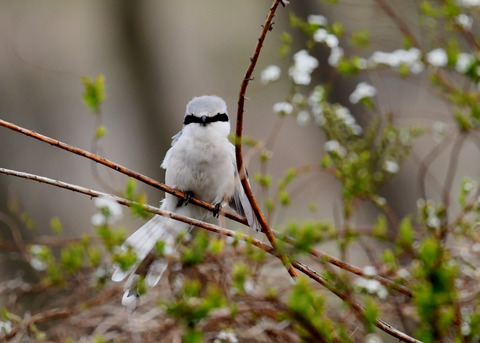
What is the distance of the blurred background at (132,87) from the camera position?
250 inches

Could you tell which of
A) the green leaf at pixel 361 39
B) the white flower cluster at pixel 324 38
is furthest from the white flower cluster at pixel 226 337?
the green leaf at pixel 361 39

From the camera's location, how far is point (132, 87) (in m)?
7.28

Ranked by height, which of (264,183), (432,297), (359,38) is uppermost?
(359,38)

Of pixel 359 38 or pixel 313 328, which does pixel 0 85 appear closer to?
pixel 359 38

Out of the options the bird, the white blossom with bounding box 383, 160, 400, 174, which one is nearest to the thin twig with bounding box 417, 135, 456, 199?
the white blossom with bounding box 383, 160, 400, 174

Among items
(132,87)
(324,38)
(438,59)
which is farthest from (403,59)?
(132,87)

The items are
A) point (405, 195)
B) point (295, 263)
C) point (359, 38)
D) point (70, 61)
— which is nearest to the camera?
point (295, 263)

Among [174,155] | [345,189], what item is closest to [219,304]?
[174,155]

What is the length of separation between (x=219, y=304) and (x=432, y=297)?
1.75 ft

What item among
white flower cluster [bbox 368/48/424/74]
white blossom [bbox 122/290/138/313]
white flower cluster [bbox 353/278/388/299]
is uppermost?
white flower cluster [bbox 368/48/424/74]

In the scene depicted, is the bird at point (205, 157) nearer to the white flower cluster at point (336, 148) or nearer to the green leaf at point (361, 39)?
the white flower cluster at point (336, 148)

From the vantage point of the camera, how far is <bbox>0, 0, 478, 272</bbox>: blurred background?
250 inches

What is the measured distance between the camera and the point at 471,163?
7.44m

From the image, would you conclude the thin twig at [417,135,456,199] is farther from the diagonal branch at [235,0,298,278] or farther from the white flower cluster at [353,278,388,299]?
the diagonal branch at [235,0,298,278]
